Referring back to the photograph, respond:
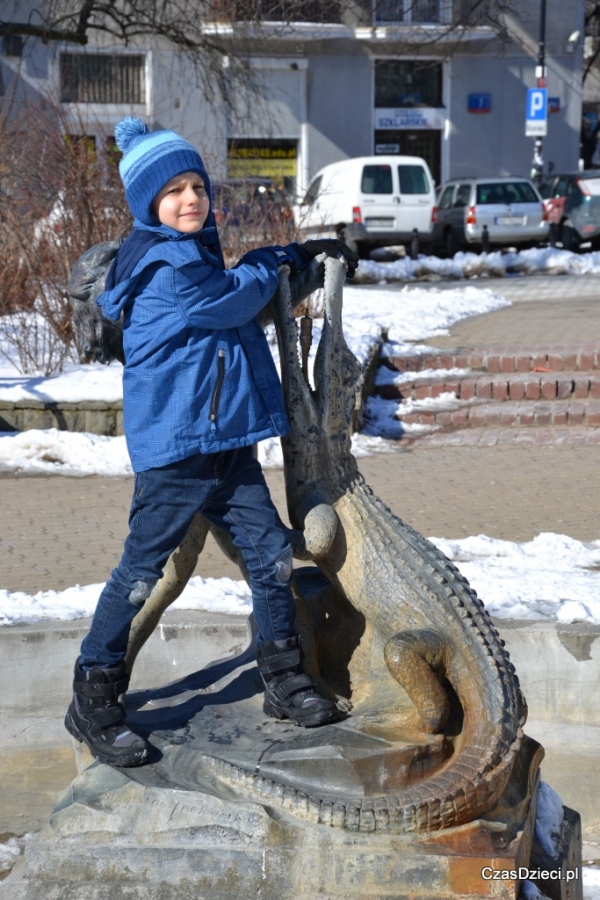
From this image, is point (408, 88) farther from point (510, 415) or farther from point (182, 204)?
point (182, 204)

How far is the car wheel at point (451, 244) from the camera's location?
912 inches

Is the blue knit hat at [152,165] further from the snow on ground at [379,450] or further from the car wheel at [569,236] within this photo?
the car wheel at [569,236]

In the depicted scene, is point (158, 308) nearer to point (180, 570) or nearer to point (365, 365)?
point (180, 570)

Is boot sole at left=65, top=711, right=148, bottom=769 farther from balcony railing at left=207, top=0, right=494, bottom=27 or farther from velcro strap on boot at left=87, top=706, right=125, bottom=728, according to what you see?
balcony railing at left=207, top=0, right=494, bottom=27

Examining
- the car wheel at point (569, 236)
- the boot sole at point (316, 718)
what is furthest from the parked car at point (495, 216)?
the boot sole at point (316, 718)

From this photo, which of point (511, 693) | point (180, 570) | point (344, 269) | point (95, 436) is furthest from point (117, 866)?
point (95, 436)

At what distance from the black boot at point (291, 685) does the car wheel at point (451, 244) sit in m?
20.6

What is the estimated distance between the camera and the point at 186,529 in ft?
10.3

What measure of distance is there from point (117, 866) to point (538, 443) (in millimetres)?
6023

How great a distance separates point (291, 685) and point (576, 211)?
21477 mm

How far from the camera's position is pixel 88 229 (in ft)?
32.7

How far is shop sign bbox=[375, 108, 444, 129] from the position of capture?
31344 mm

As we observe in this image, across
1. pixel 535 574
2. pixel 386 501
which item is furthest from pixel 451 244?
pixel 535 574

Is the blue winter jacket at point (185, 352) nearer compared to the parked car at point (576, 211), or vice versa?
the blue winter jacket at point (185, 352)
